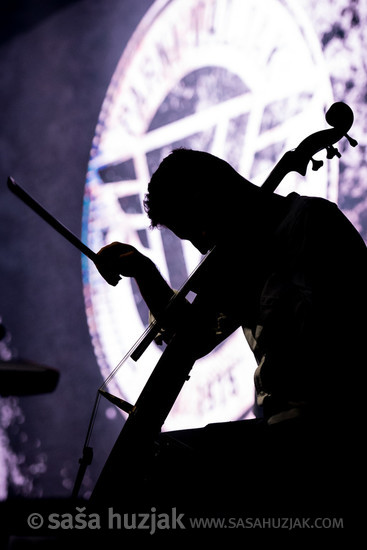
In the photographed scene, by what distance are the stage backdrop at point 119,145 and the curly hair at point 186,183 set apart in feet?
2.01

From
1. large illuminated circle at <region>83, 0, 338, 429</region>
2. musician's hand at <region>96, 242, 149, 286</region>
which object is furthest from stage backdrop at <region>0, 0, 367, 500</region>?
musician's hand at <region>96, 242, 149, 286</region>

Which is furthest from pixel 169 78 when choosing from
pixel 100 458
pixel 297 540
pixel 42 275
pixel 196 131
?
pixel 297 540

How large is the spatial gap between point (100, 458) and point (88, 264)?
1004mm

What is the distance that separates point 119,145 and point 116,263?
166 cm

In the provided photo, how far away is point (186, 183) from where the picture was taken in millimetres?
1095

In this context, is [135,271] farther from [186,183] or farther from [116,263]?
[186,183]

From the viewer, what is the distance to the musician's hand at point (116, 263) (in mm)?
1203

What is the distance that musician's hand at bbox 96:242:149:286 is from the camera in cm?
120

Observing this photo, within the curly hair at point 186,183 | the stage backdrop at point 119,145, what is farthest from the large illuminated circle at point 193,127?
the curly hair at point 186,183

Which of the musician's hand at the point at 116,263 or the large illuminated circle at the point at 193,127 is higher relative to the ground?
the large illuminated circle at the point at 193,127

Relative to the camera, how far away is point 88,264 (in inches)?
112

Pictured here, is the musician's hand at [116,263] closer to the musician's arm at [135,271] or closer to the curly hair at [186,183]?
the musician's arm at [135,271]

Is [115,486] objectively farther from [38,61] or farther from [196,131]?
[38,61]

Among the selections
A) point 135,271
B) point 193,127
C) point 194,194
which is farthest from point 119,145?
point 194,194
